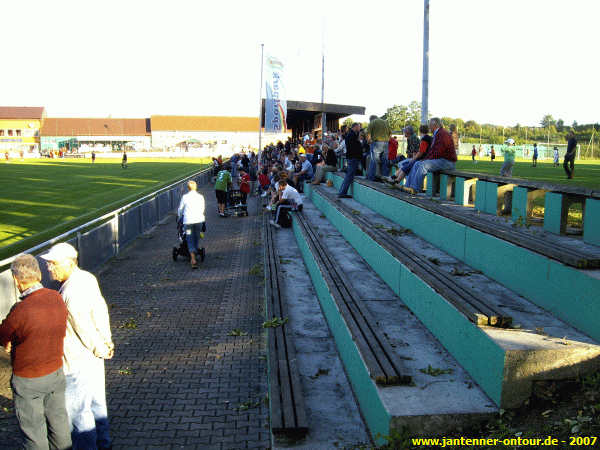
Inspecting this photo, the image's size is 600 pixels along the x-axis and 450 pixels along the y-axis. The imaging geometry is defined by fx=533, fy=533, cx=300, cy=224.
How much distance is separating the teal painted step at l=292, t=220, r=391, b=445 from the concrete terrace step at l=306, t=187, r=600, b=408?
2.68 feet

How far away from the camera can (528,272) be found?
507cm

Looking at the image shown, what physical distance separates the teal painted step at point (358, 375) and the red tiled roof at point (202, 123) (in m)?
113

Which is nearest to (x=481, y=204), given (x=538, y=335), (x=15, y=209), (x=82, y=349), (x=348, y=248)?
(x=348, y=248)

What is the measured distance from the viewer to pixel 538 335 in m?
4.05

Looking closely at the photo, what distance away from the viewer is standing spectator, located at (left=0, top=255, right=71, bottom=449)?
388 cm

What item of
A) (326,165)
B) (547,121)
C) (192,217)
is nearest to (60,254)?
(192,217)

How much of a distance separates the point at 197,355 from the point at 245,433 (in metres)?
2.12

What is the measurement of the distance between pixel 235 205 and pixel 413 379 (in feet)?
58.3

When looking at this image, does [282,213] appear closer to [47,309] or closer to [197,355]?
[197,355]

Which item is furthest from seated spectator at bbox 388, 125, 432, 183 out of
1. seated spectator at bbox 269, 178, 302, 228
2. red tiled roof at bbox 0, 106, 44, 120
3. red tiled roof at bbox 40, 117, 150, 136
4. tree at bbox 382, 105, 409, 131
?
red tiled roof at bbox 0, 106, 44, 120

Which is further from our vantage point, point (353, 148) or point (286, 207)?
point (286, 207)

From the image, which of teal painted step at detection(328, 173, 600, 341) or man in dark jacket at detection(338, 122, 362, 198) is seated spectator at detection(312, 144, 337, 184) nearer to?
man in dark jacket at detection(338, 122, 362, 198)

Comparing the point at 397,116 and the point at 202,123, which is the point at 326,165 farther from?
the point at 202,123

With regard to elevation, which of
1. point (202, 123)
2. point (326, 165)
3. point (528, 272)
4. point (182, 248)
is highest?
point (202, 123)
